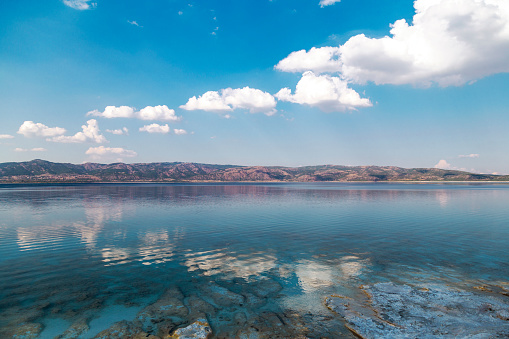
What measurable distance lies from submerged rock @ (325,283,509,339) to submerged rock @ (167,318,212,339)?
278 inches

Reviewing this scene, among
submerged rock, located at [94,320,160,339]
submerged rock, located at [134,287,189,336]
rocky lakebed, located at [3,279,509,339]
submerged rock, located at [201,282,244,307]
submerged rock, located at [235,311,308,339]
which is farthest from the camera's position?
submerged rock, located at [201,282,244,307]

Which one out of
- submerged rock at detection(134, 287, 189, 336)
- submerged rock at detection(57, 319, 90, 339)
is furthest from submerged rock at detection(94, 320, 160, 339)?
submerged rock at detection(57, 319, 90, 339)

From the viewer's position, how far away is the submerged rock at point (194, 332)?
1309 cm

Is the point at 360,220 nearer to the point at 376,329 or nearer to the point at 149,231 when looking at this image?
the point at 149,231

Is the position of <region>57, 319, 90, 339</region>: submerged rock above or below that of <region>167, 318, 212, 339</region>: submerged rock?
below

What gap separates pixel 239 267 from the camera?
2361 centimetres

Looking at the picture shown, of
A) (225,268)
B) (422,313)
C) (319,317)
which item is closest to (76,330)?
(225,268)

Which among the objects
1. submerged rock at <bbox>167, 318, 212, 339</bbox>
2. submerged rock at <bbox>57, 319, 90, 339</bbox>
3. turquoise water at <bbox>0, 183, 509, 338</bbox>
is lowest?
turquoise water at <bbox>0, 183, 509, 338</bbox>

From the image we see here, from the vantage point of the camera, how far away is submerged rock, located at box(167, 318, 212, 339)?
13.1 m

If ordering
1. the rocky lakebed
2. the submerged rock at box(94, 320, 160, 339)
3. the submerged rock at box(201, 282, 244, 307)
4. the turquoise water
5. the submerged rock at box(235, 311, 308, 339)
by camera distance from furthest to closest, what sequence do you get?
the submerged rock at box(201, 282, 244, 307) < the turquoise water < the rocky lakebed < the submerged rock at box(235, 311, 308, 339) < the submerged rock at box(94, 320, 160, 339)

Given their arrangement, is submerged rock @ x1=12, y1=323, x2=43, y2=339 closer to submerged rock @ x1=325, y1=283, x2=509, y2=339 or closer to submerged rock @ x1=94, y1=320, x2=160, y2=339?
Answer: submerged rock @ x1=94, y1=320, x2=160, y2=339

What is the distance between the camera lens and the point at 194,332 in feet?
44.0

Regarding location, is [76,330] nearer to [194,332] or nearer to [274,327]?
[194,332]

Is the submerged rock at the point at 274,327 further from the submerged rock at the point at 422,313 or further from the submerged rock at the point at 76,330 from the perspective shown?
the submerged rock at the point at 76,330
